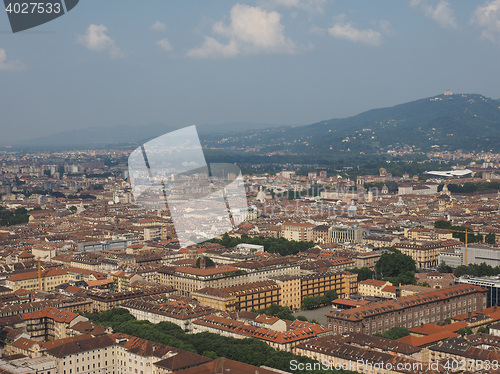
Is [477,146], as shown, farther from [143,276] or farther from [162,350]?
[162,350]

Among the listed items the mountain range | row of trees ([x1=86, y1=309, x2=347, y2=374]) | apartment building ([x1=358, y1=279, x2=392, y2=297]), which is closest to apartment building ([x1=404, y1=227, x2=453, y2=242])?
apartment building ([x1=358, y1=279, x2=392, y2=297])

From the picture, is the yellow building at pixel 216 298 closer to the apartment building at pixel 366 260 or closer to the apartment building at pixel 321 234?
the apartment building at pixel 366 260

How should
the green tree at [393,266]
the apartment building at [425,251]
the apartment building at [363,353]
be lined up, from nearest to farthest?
the apartment building at [363,353]
the green tree at [393,266]
the apartment building at [425,251]

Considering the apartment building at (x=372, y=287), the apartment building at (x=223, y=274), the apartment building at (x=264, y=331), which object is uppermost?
the apartment building at (x=223, y=274)

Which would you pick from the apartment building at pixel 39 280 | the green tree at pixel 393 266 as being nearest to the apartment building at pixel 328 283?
the green tree at pixel 393 266

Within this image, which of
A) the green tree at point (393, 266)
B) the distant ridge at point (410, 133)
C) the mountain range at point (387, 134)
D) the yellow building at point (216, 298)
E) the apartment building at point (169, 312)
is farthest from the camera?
the distant ridge at point (410, 133)

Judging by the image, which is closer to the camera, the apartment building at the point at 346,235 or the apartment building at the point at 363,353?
the apartment building at the point at 363,353

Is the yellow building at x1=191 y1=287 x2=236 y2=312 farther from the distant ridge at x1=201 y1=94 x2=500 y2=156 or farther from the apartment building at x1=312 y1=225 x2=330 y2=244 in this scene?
the distant ridge at x1=201 y1=94 x2=500 y2=156

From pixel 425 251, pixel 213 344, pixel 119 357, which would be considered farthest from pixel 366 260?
pixel 119 357
